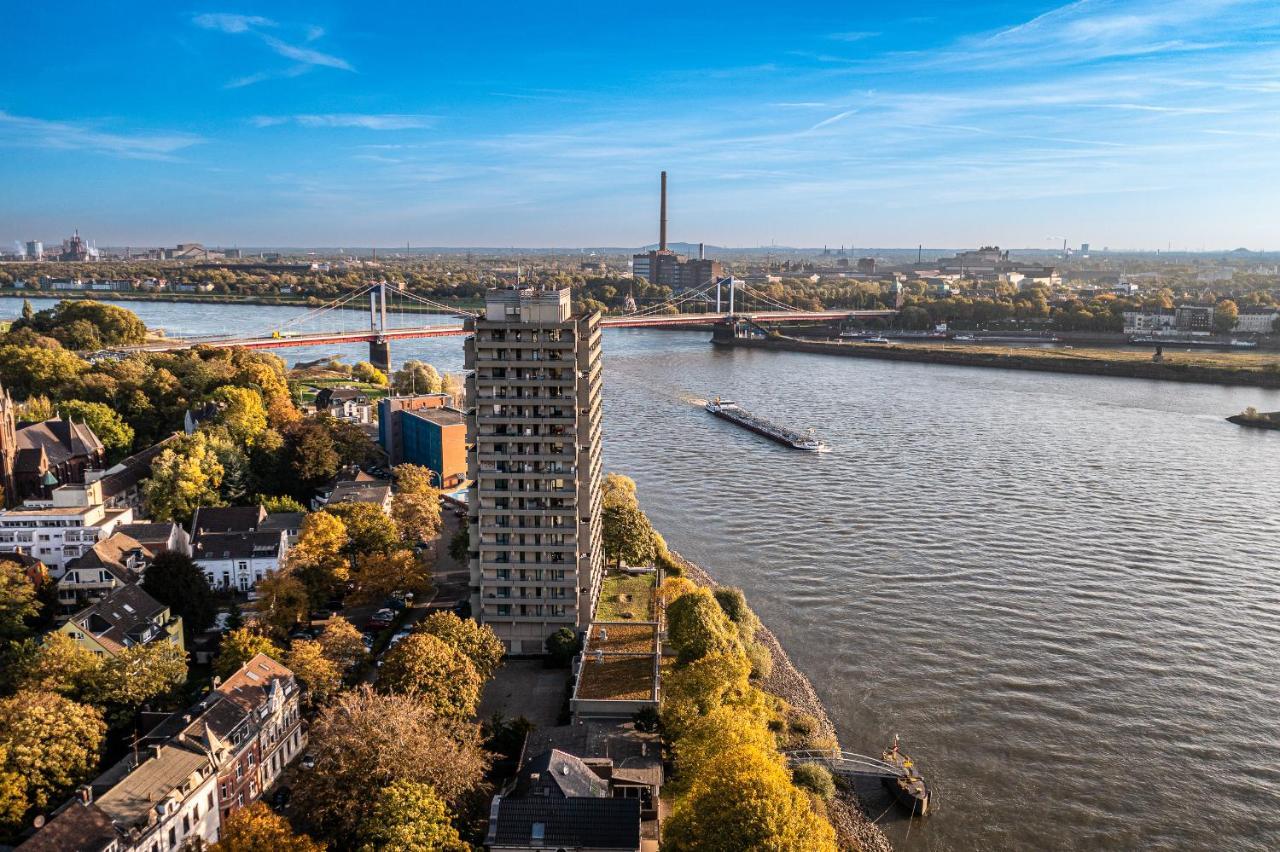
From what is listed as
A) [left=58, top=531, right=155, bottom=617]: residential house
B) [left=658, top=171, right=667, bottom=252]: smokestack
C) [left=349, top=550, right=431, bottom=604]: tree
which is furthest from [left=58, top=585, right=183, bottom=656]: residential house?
[left=658, top=171, right=667, bottom=252]: smokestack

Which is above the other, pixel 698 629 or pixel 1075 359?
pixel 1075 359

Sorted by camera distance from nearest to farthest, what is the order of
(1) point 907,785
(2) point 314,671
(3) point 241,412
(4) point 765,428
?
(1) point 907,785 < (2) point 314,671 < (3) point 241,412 < (4) point 765,428

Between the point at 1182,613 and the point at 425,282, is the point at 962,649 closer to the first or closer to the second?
the point at 1182,613

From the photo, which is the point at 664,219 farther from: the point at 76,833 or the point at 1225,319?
the point at 76,833

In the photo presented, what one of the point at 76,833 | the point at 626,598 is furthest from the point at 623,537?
the point at 76,833

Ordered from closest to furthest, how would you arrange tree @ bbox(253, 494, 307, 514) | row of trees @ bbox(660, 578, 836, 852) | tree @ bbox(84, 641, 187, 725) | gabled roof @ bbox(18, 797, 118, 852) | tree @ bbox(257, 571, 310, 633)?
gabled roof @ bbox(18, 797, 118, 852)
row of trees @ bbox(660, 578, 836, 852)
tree @ bbox(84, 641, 187, 725)
tree @ bbox(257, 571, 310, 633)
tree @ bbox(253, 494, 307, 514)

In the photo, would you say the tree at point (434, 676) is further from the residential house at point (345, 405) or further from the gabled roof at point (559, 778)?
the residential house at point (345, 405)

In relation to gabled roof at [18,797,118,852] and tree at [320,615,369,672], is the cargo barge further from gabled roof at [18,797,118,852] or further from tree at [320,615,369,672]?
gabled roof at [18,797,118,852]
